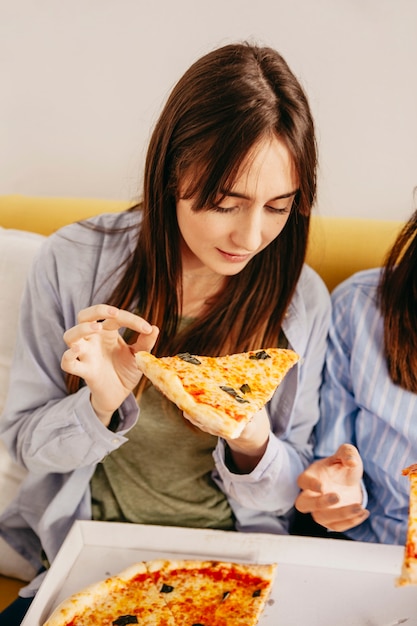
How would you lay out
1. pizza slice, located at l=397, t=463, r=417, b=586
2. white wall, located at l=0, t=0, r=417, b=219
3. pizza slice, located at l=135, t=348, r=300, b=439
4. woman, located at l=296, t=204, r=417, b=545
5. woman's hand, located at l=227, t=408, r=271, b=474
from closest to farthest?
pizza slice, located at l=397, t=463, r=417, b=586 < pizza slice, located at l=135, t=348, r=300, b=439 < woman's hand, located at l=227, t=408, r=271, b=474 < woman, located at l=296, t=204, r=417, b=545 < white wall, located at l=0, t=0, r=417, b=219

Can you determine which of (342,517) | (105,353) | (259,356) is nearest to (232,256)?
(259,356)

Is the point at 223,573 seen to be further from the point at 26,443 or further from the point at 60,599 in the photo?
the point at 26,443

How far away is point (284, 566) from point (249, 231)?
0.59 meters

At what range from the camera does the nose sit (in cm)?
111

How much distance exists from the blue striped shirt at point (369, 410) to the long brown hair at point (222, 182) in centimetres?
17

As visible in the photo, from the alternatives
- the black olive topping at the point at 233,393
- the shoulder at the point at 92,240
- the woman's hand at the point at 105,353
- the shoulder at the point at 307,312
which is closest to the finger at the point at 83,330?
the woman's hand at the point at 105,353

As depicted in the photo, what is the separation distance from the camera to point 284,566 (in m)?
1.19

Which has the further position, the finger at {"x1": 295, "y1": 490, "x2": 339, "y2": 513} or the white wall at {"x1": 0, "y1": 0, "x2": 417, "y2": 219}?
the white wall at {"x1": 0, "y1": 0, "x2": 417, "y2": 219}

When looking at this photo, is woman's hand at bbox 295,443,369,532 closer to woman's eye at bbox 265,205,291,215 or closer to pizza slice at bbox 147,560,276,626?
pizza slice at bbox 147,560,276,626

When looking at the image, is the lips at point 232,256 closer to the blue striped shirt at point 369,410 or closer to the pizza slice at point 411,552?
the blue striped shirt at point 369,410

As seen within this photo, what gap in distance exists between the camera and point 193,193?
1123 millimetres

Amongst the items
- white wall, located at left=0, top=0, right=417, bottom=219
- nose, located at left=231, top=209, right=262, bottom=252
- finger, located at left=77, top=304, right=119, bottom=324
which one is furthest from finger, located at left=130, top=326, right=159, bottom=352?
white wall, located at left=0, top=0, right=417, bottom=219

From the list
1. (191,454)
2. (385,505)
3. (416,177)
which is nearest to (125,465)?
(191,454)

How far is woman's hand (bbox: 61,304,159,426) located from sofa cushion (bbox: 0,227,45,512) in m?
0.36
